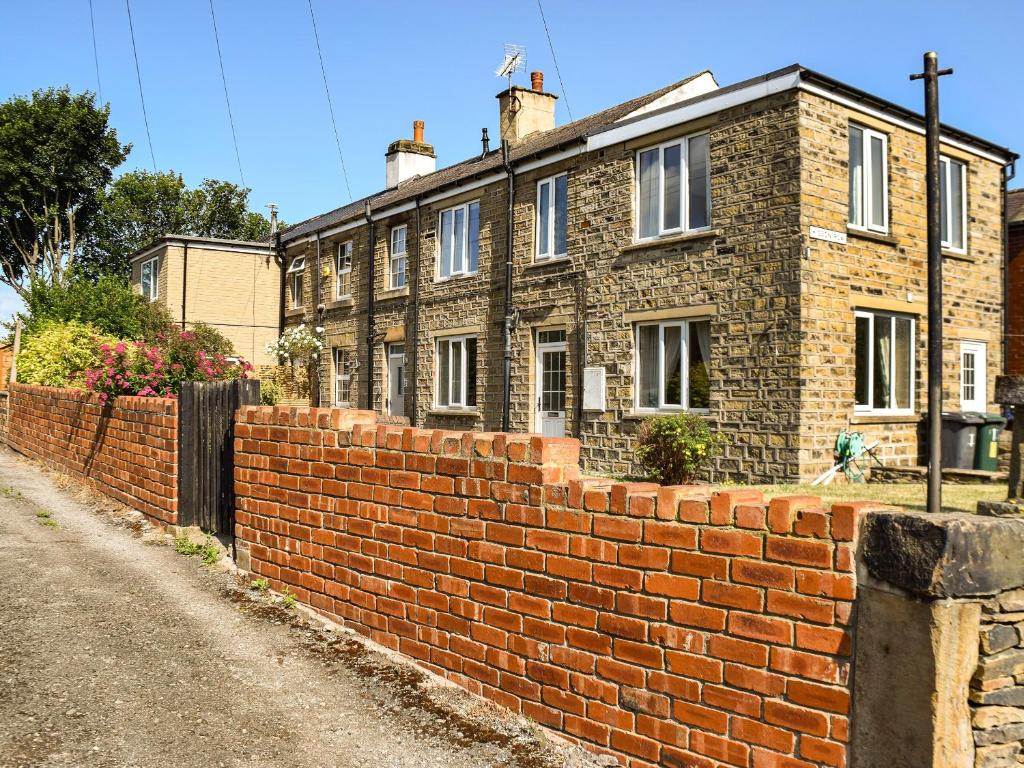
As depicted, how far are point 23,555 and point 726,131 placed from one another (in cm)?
1168

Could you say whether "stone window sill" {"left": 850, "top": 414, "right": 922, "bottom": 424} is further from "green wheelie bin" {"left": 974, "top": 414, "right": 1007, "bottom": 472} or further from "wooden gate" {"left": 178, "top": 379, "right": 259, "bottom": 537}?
"wooden gate" {"left": 178, "top": 379, "right": 259, "bottom": 537}

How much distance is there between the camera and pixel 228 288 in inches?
1203

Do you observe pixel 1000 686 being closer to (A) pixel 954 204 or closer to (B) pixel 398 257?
(A) pixel 954 204

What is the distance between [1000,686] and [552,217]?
589 inches

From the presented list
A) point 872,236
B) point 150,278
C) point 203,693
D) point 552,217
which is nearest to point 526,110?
point 552,217

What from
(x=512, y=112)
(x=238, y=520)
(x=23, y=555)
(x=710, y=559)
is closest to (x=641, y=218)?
(x=512, y=112)

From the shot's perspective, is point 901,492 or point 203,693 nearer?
point 203,693

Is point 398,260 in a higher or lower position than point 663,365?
higher

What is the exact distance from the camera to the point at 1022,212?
20.2 metres

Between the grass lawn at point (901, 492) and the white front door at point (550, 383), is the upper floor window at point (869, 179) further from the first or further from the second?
the white front door at point (550, 383)

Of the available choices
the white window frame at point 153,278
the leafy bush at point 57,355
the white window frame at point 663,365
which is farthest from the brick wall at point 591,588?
the white window frame at point 153,278

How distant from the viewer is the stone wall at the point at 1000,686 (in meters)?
3.03

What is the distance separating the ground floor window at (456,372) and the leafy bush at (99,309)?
9431 mm

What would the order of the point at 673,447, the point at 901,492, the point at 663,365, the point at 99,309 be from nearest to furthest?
the point at 901,492
the point at 673,447
the point at 663,365
the point at 99,309
